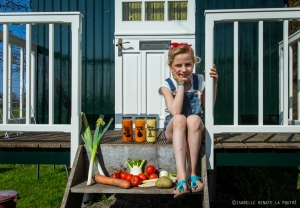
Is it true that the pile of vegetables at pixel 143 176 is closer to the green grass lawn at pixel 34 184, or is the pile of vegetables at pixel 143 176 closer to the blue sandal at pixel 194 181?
the blue sandal at pixel 194 181

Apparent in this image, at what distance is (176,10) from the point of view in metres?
4.65

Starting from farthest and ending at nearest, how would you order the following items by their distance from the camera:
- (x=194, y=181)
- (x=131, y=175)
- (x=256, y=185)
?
(x=256, y=185), (x=131, y=175), (x=194, y=181)

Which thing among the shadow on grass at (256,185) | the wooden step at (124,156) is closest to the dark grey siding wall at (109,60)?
the shadow on grass at (256,185)

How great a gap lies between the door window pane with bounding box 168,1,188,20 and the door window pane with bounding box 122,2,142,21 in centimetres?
50

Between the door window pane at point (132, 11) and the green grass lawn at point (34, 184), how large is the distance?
2938 millimetres

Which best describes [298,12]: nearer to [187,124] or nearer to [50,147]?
[187,124]

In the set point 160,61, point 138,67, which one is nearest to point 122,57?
point 138,67

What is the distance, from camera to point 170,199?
4.03 metres

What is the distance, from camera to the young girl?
2.14 metres

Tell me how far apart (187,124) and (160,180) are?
1.59 feet

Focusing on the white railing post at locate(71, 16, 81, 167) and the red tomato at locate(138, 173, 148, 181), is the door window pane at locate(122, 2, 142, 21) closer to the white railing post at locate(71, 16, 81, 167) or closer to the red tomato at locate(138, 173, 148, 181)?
the white railing post at locate(71, 16, 81, 167)

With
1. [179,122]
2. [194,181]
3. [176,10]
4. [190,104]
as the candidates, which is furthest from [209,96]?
[176,10]

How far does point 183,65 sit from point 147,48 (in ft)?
7.42

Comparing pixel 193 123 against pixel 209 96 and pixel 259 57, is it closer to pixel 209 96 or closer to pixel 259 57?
pixel 209 96
